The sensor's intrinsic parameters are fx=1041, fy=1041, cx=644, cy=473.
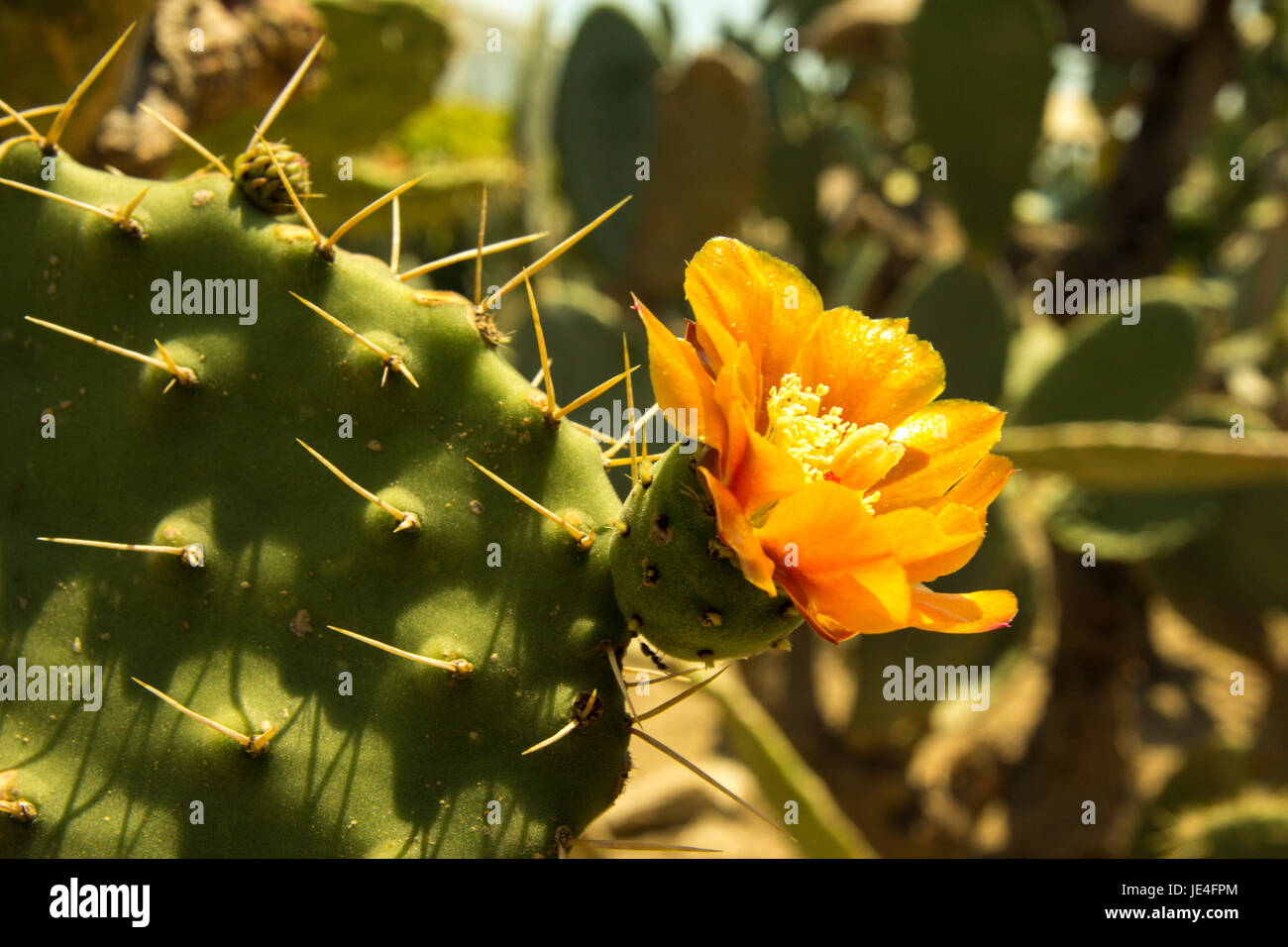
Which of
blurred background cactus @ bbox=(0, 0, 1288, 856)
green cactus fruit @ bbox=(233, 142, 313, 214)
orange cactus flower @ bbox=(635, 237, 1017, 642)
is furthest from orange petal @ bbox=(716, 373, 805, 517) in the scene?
blurred background cactus @ bbox=(0, 0, 1288, 856)

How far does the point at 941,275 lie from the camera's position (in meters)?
2.15

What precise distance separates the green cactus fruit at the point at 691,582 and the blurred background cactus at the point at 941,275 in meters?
0.96

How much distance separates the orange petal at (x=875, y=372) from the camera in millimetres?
722

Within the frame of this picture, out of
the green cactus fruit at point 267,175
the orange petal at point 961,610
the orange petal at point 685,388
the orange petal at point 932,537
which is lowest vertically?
the orange petal at point 961,610

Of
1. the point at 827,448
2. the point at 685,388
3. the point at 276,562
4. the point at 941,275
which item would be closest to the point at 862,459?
the point at 827,448

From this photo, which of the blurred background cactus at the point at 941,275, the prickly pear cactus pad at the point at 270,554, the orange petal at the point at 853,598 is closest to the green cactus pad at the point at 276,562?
the prickly pear cactus pad at the point at 270,554

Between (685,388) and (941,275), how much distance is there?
1658 mm

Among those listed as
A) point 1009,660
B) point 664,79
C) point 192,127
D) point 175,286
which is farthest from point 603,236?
point 175,286

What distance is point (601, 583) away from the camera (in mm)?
775

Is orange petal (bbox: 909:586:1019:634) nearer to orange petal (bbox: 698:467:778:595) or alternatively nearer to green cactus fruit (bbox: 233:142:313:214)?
orange petal (bbox: 698:467:778:595)

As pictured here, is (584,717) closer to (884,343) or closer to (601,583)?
Answer: (601,583)

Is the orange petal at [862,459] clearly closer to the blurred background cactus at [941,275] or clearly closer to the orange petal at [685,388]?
the orange petal at [685,388]

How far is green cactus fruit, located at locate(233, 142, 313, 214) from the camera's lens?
83cm

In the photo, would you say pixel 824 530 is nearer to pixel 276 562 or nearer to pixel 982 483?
pixel 982 483
